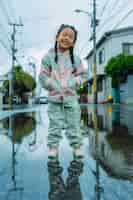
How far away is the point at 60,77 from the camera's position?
4320 millimetres

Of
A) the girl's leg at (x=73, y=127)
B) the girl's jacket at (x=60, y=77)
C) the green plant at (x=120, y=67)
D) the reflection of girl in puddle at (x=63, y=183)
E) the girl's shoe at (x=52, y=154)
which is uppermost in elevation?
the green plant at (x=120, y=67)

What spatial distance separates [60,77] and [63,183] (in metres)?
1.62

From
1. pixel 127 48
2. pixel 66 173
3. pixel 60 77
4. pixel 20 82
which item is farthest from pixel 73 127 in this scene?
pixel 20 82

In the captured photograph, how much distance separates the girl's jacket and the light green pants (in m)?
0.11

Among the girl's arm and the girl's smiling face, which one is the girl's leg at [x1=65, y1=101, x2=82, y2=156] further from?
the girl's smiling face

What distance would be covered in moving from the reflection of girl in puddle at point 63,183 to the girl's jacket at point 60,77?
86 centimetres

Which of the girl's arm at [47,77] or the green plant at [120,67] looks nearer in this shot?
the girl's arm at [47,77]

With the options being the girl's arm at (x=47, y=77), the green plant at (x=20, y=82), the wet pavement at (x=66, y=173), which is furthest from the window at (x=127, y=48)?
the girl's arm at (x=47, y=77)

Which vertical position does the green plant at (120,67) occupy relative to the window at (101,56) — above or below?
below

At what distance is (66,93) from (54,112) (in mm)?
300

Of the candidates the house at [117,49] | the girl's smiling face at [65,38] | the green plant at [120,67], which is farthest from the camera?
the house at [117,49]

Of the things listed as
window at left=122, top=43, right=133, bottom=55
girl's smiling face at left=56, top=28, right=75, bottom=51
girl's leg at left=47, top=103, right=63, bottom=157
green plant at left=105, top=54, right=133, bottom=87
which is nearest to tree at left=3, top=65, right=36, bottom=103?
window at left=122, top=43, right=133, bottom=55

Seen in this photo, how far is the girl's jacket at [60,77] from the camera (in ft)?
14.0

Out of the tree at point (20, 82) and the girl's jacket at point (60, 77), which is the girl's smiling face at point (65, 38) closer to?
the girl's jacket at point (60, 77)
